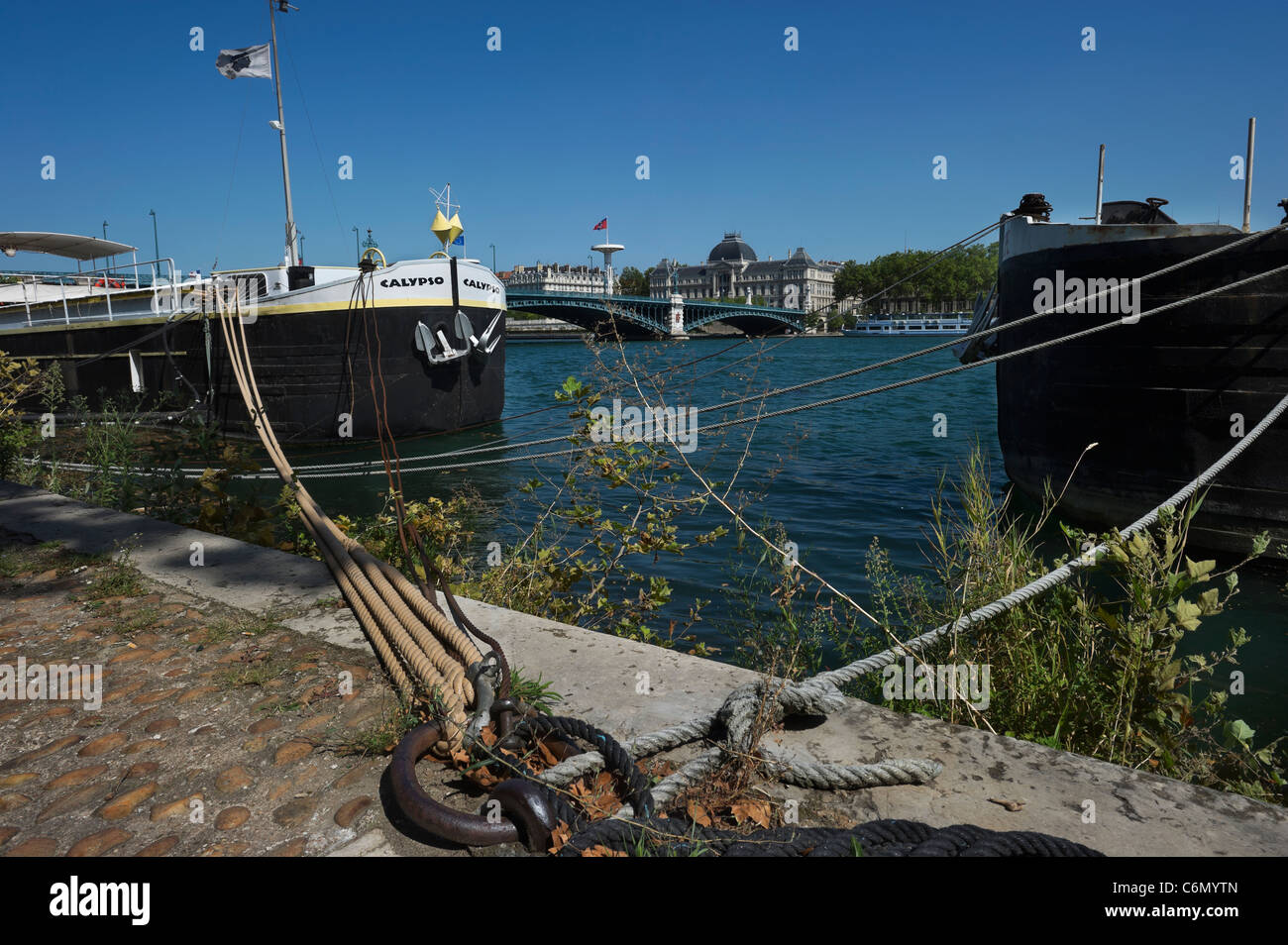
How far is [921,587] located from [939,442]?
545 inches

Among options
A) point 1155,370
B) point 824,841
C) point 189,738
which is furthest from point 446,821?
point 1155,370

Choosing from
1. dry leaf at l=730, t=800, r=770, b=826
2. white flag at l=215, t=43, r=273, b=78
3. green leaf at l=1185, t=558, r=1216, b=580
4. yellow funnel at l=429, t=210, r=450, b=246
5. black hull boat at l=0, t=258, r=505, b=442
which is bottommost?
dry leaf at l=730, t=800, r=770, b=826

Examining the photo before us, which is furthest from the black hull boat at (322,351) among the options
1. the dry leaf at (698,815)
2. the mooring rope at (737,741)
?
the dry leaf at (698,815)

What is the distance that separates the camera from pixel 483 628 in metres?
3.58

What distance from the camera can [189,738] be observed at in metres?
2.77

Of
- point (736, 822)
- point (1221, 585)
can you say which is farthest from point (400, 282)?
point (736, 822)

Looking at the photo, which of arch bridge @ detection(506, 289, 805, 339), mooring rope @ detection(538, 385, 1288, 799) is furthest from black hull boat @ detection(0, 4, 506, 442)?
arch bridge @ detection(506, 289, 805, 339)

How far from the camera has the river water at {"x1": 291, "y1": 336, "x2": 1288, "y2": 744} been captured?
5883 mm

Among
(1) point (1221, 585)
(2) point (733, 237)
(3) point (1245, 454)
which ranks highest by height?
(2) point (733, 237)

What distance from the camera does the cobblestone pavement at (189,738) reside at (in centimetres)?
227

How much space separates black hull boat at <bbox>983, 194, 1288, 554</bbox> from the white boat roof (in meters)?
20.3

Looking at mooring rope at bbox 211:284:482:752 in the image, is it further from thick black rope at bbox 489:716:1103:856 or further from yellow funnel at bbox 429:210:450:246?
yellow funnel at bbox 429:210:450:246
